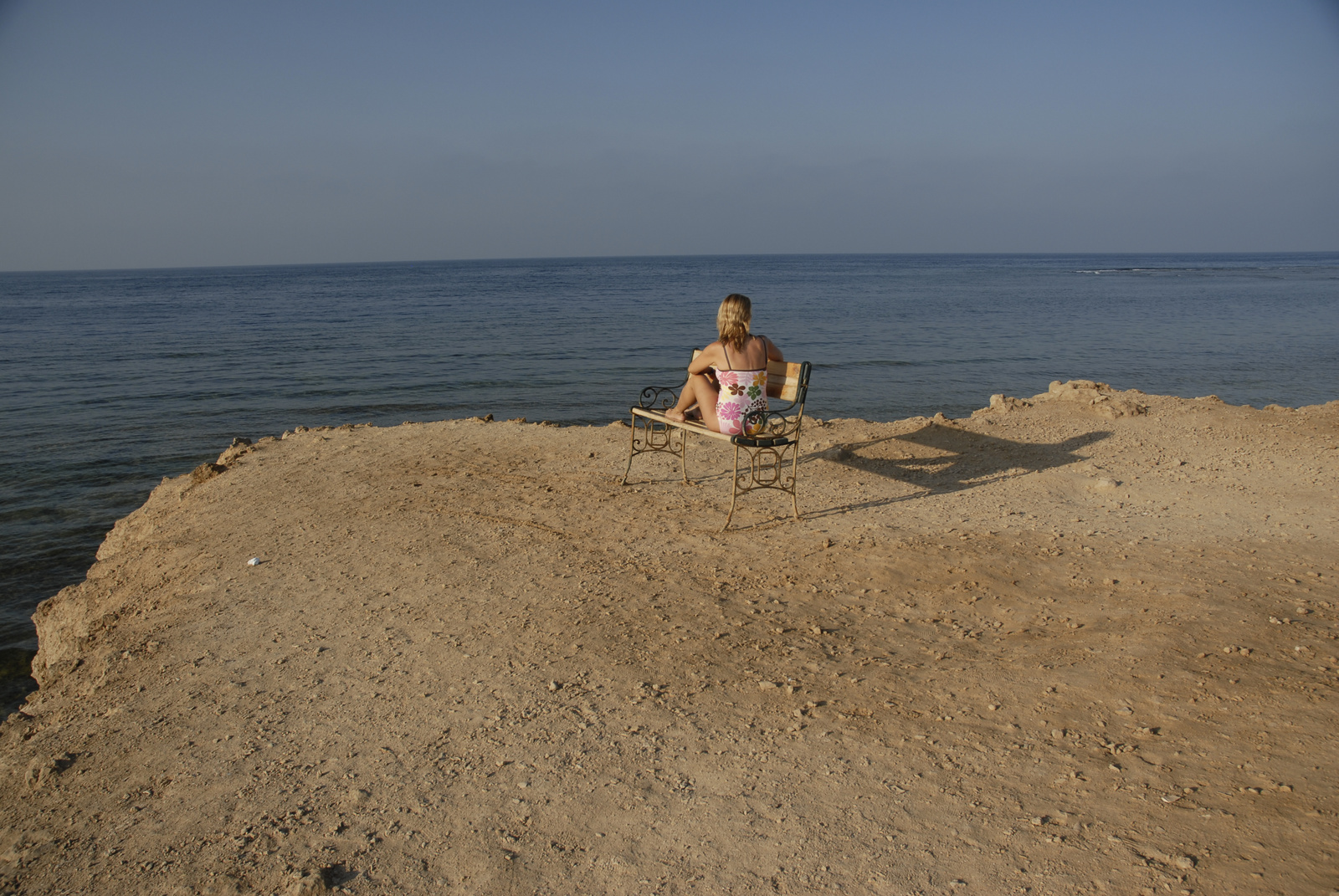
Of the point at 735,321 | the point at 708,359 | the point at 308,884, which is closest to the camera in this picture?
the point at 308,884

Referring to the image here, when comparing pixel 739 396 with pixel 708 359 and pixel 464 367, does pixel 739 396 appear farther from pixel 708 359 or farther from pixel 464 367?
pixel 464 367

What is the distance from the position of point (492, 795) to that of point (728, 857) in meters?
0.88

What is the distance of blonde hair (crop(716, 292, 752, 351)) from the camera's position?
5621 millimetres

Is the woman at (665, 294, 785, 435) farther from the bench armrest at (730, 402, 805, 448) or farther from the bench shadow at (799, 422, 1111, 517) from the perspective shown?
the bench shadow at (799, 422, 1111, 517)

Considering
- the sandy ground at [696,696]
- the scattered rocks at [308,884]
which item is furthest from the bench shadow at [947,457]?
the scattered rocks at [308,884]

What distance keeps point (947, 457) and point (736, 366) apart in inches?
106

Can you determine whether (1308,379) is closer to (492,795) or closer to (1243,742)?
(1243,742)

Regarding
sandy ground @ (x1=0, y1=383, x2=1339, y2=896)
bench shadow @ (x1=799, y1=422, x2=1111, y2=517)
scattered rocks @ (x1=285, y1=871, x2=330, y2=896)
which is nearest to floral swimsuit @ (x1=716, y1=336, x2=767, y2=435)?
sandy ground @ (x1=0, y1=383, x2=1339, y2=896)

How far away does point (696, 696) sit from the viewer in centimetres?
351

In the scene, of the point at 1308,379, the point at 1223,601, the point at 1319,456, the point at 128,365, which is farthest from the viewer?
the point at 128,365

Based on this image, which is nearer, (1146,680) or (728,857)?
(728,857)

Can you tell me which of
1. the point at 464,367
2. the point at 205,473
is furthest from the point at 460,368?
the point at 205,473

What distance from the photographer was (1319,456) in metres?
6.97

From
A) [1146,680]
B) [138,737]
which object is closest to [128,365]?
[138,737]
